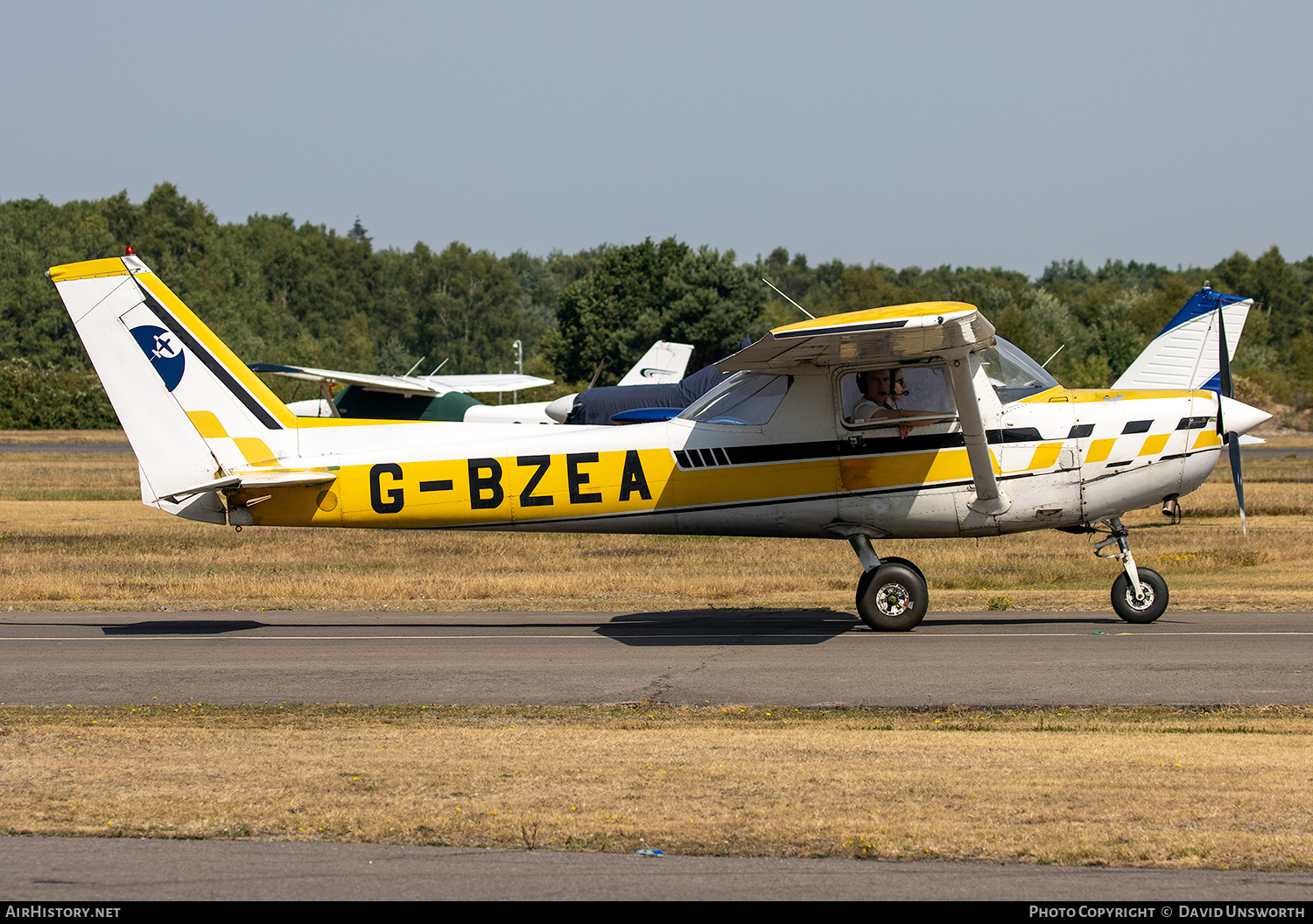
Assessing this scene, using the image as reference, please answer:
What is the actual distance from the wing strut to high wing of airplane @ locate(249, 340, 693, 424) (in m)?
15.8

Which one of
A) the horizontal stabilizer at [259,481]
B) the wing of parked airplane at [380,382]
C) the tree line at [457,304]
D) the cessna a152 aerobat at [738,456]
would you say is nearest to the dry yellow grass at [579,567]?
the cessna a152 aerobat at [738,456]

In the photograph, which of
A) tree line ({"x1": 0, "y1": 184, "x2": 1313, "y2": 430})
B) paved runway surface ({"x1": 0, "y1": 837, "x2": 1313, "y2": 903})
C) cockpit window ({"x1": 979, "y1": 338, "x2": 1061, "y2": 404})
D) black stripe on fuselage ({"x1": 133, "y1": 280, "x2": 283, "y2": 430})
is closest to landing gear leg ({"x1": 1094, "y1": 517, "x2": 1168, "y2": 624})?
cockpit window ({"x1": 979, "y1": 338, "x2": 1061, "y2": 404})

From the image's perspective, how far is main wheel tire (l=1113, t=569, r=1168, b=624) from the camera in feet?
39.7

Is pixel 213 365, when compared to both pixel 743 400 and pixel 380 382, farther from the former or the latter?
pixel 380 382

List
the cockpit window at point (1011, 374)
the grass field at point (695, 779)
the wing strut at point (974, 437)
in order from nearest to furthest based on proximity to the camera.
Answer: the grass field at point (695, 779) → the wing strut at point (974, 437) → the cockpit window at point (1011, 374)

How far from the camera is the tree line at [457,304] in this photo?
74250mm

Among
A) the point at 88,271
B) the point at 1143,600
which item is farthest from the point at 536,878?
the point at 88,271

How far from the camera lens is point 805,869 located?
5000mm

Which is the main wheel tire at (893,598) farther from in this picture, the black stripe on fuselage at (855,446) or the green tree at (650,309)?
the green tree at (650,309)

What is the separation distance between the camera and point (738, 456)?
12031mm

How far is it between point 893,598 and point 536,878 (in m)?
7.66

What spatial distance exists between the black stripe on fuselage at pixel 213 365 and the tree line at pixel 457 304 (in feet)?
118

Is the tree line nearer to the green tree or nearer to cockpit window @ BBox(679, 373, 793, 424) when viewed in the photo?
the green tree

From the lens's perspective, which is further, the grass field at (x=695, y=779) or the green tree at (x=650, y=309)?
the green tree at (x=650, y=309)
